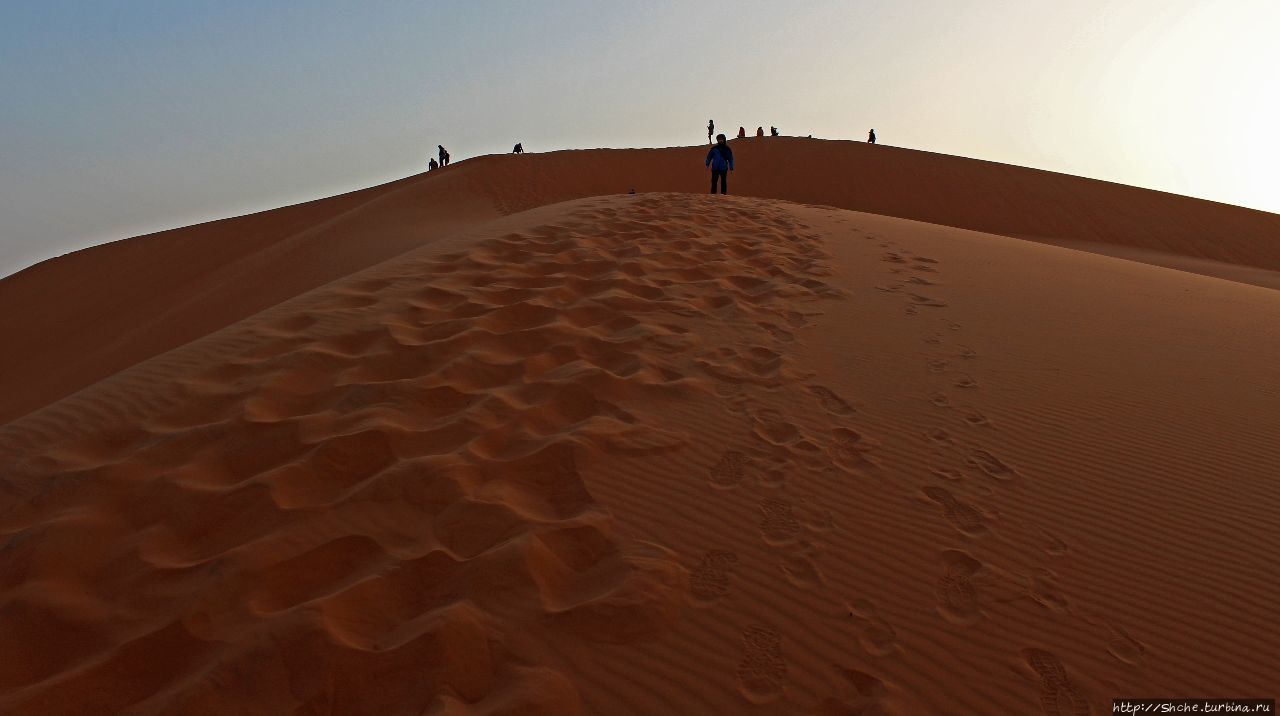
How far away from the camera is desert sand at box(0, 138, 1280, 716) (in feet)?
7.71

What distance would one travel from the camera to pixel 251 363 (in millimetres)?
4652

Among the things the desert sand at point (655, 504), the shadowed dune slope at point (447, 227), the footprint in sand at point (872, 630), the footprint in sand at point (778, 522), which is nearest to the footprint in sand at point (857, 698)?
the desert sand at point (655, 504)

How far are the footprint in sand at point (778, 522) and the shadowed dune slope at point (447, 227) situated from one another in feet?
35.0

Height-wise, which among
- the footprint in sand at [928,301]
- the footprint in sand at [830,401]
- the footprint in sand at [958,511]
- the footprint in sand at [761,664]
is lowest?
the footprint in sand at [761,664]

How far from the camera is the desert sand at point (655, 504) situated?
2.35 meters

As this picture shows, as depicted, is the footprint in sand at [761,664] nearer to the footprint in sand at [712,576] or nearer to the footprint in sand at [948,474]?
the footprint in sand at [712,576]

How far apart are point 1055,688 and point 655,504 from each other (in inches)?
65.9

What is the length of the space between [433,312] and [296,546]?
2.95 metres

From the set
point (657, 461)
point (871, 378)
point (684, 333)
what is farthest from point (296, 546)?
point (871, 378)

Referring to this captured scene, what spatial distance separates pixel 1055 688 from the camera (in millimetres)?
2318

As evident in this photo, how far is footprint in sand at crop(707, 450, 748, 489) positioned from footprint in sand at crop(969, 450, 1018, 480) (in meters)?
1.23

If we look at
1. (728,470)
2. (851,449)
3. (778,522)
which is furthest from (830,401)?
(778,522)

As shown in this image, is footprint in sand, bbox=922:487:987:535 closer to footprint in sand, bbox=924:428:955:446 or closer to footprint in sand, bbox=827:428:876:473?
footprint in sand, bbox=827:428:876:473

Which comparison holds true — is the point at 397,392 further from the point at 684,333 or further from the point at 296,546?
the point at 684,333
